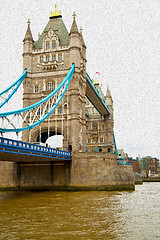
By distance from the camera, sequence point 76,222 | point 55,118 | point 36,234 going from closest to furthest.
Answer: point 36,234
point 76,222
point 55,118

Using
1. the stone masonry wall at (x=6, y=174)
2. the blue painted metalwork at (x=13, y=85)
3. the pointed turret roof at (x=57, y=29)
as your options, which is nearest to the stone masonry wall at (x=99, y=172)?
the stone masonry wall at (x=6, y=174)

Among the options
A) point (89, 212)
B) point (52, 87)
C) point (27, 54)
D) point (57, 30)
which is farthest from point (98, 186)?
point (57, 30)

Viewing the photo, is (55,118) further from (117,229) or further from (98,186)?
(117,229)

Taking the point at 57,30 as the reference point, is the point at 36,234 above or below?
below

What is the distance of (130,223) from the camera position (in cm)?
1272

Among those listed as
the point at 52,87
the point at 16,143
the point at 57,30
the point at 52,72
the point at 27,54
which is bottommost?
the point at 16,143

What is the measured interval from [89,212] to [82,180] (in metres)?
15.1

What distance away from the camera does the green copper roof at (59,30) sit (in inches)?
1560

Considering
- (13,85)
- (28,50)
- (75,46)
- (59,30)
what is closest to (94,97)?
(75,46)

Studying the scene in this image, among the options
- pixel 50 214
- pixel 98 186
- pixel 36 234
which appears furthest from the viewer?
pixel 98 186

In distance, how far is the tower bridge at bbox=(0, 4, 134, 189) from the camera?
1183 inches

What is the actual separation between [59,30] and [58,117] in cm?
1528

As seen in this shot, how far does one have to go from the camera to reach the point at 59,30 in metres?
41.0

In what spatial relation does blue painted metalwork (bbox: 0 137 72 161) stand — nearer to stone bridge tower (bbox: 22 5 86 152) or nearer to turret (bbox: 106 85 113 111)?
stone bridge tower (bbox: 22 5 86 152)
